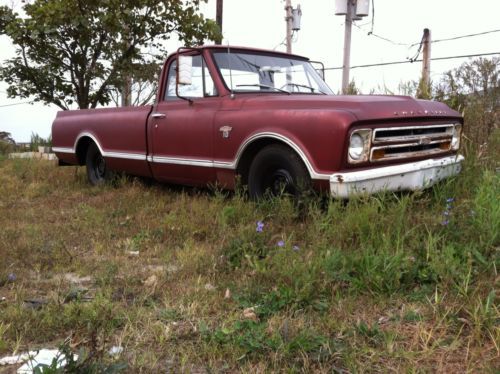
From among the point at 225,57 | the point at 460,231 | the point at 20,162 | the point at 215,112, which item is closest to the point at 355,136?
the point at 460,231

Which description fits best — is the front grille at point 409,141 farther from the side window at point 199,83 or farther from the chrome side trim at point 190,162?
the side window at point 199,83

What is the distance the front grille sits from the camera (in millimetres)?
3771

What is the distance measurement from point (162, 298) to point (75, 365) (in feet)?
3.24

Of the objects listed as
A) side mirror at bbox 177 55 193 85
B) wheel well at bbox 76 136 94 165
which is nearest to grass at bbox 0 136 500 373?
side mirror at bbox 177 55 193 85

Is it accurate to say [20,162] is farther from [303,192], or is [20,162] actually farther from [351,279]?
[351,279]

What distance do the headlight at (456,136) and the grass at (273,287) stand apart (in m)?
0.41

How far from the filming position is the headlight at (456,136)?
4.62m

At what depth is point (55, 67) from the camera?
11.0 meters

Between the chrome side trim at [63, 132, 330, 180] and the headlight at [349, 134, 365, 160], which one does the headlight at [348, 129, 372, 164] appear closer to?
the headlight at [349, 134, 365, 160]

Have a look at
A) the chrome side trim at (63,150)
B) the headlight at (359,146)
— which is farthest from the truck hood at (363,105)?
the chrome side trim at (63,150)

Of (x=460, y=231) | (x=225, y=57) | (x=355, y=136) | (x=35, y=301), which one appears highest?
(x=225, y=57)

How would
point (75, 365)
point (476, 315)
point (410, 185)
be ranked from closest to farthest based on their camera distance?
point (75, 365) → point (476, 315) → point (410, 185)

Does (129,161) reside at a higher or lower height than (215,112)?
lower

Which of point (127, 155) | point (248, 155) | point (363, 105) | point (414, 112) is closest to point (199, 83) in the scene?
point (248, 155)
